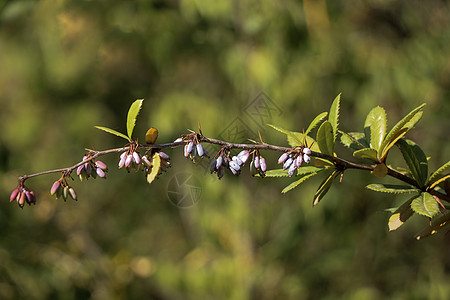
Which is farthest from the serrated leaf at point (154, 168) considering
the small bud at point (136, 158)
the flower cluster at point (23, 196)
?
the flower cluster at point (23, 196)

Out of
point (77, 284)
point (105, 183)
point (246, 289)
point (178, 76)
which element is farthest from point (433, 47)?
point (105, 183)

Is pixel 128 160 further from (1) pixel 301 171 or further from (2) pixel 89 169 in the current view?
(1) pixel 301 171

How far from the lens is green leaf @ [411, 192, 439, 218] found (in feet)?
1.23

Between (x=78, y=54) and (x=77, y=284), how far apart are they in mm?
1027

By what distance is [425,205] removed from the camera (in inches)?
15.6

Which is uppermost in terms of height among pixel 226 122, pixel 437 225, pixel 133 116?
pixel 133 116

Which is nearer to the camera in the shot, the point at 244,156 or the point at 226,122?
the point at 244,156

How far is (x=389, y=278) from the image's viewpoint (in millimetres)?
1980

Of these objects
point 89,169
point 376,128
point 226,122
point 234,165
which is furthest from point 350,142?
point 226,122

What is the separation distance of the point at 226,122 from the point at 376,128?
1.04 m

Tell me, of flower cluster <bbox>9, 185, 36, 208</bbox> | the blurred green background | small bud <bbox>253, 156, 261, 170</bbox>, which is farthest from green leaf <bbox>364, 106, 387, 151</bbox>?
the blurred green background

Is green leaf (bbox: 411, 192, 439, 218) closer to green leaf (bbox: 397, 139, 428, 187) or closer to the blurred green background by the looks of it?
green leaf (bbox: 397, 139, 428, 187)

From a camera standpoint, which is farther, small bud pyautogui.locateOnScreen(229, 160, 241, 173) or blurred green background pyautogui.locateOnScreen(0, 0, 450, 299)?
blurred green background pyautogui.locateOnScreen(0, 0, 450, 299)

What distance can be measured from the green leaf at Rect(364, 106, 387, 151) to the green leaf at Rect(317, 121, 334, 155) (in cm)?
6
